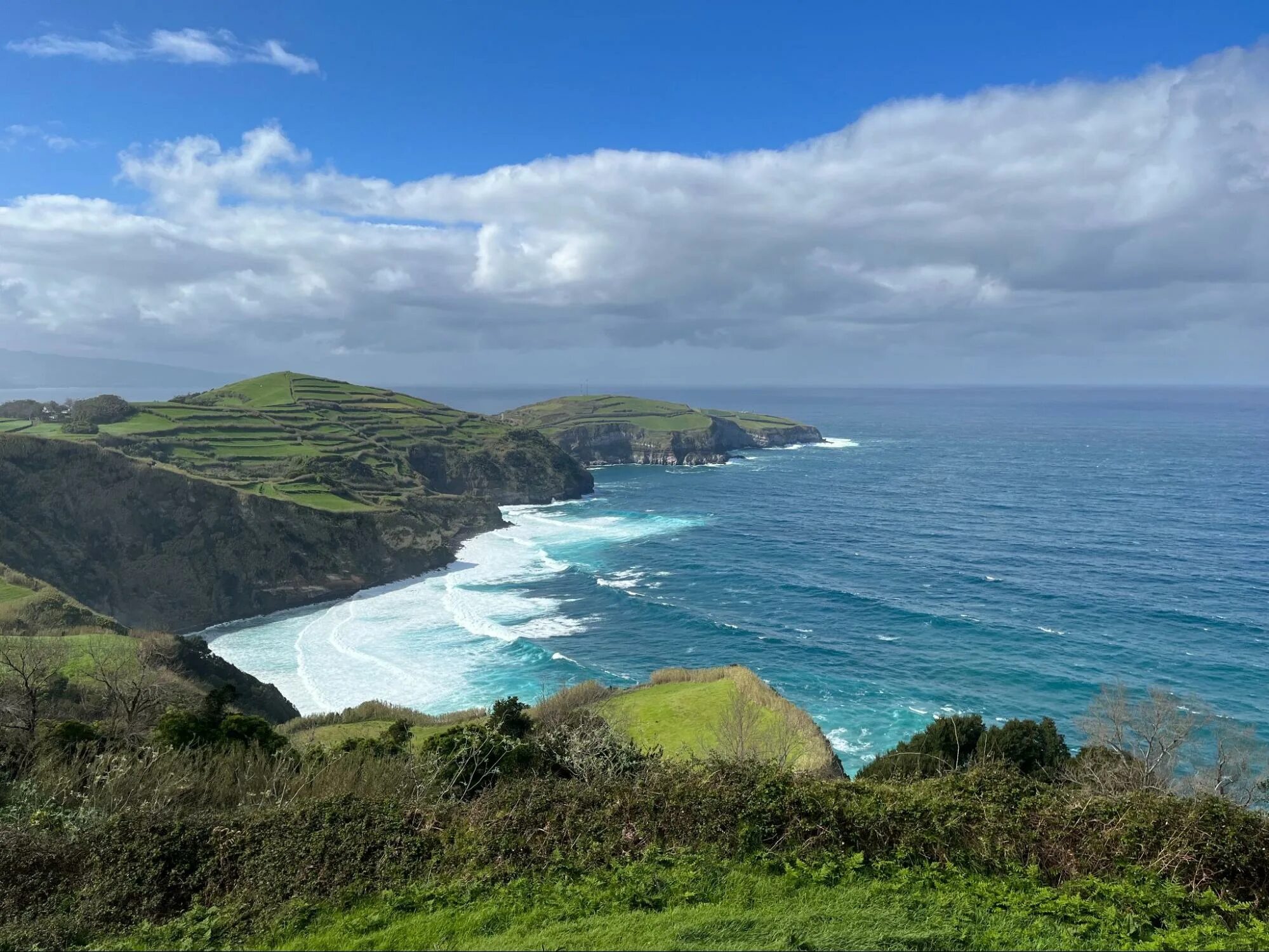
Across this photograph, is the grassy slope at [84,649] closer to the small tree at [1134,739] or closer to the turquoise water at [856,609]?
the turquoise water at [856,609]

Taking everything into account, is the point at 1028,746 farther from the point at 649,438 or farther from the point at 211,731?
the point at 649,438

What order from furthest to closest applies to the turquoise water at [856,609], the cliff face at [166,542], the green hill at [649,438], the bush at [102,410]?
the green hill at [649,438] → the bush at [102,410] → the cliff face at [166,542] → the turquoise water at [856,609]

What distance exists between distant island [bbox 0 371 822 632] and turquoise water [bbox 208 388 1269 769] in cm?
495

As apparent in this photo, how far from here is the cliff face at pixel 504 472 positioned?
410ft

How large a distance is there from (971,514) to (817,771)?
78.2m

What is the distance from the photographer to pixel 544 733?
23141 millimetres

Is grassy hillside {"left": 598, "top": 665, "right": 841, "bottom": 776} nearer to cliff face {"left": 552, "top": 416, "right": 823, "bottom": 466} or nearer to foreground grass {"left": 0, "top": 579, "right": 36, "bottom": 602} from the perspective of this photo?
foreground grass {"left": 0, "top": 579, "right": 36, "bottom": 602}

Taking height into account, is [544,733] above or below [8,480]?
below

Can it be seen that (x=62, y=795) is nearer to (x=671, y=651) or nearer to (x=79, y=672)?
(x=79, y=672)

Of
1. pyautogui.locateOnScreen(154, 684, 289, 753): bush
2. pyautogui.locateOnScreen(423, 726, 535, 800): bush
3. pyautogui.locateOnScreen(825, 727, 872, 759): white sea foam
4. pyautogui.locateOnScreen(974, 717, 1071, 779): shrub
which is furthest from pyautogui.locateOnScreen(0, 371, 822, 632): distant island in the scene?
pyautogui.locateOnScreen(974, 717, 1071, 779): shrub

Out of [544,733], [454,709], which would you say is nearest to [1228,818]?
[544,733]

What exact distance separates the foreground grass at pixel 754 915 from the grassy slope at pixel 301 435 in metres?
76.2

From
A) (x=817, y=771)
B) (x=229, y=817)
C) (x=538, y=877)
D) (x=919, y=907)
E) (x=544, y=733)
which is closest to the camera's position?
(x=919, y=907)

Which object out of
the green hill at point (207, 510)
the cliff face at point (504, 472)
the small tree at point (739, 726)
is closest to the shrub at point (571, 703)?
the small tree at point (739, 726)
